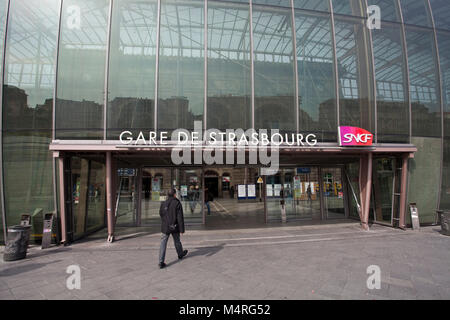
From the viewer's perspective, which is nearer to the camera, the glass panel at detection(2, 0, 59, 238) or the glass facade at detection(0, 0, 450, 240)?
the glass panel at detection(2, 0, 59, 238)

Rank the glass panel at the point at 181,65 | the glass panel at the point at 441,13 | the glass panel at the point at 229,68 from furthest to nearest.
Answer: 1. the glass panel at the point at 441,13
2. the glass panel at the point at 229,68
3. the glass panel at the point at 181,65

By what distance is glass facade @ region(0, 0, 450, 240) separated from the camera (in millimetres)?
8414

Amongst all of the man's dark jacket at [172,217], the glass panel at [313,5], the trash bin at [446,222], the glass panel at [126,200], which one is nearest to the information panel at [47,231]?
the glass panel at [126,200]

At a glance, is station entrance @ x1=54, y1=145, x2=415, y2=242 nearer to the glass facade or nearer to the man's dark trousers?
the glass facade

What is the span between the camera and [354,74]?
9.96m

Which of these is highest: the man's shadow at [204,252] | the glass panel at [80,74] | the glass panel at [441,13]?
the glass panel at [441,13]

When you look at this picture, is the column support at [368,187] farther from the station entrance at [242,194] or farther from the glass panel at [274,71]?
the glass panel at [274,71]

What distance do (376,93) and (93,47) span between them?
11.7 metres

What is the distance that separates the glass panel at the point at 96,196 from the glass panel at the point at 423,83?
46.9 feet

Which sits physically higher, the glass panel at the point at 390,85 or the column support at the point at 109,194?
the glass panel at the point at 390,85

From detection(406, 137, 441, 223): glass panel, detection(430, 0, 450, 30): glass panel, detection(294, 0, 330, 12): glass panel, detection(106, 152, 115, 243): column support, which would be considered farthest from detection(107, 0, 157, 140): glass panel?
detection(430, 0, 450, 30): glass panel

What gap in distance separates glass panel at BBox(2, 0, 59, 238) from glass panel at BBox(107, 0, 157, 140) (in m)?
2.24

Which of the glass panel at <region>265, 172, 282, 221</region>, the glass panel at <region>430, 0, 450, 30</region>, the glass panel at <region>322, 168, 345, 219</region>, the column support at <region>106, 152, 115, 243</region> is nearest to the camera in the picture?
the column support at <region>106, 152, 115, 243</region>

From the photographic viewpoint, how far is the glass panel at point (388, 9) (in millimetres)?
10355
